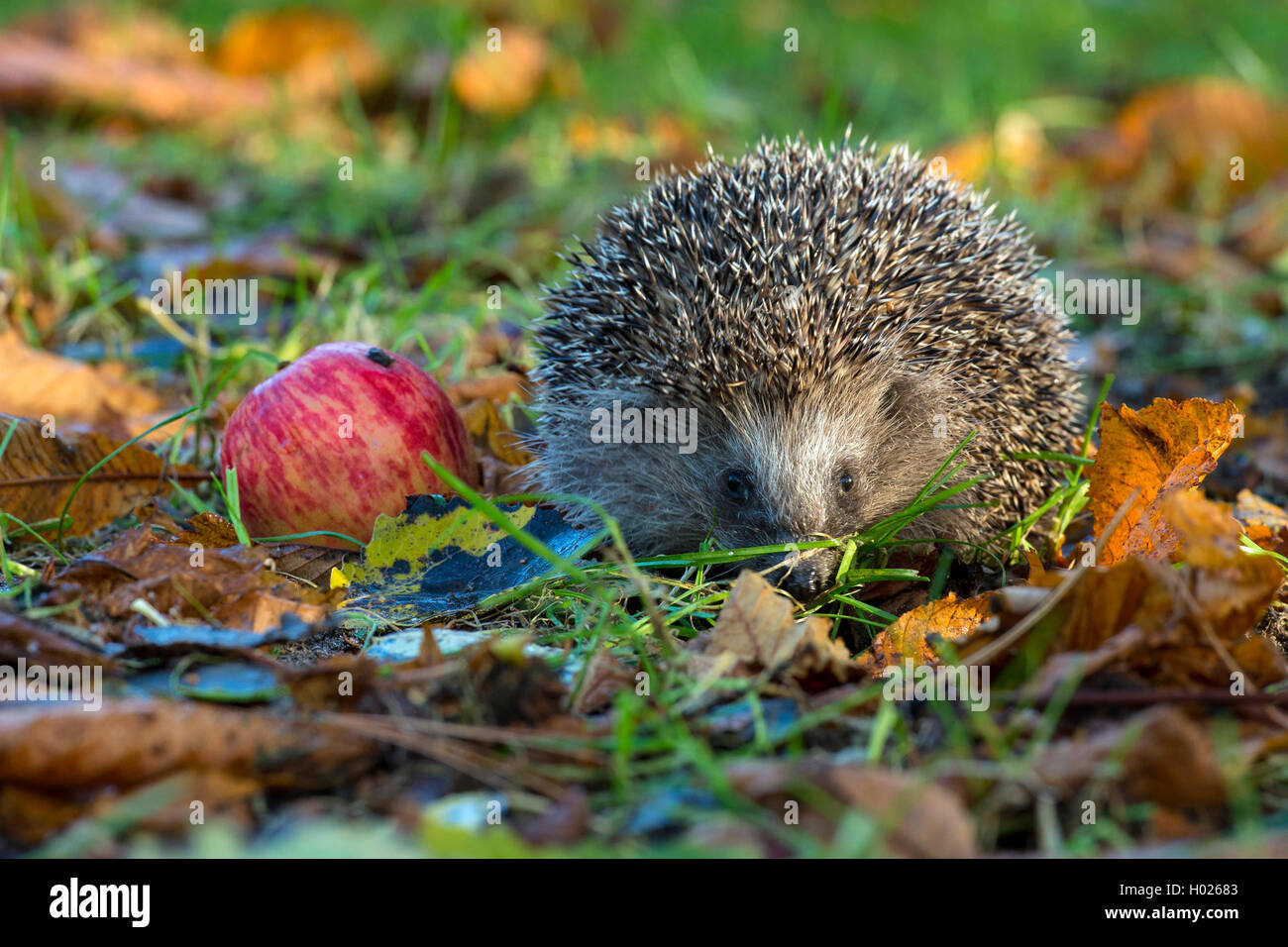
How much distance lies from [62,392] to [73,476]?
830mm

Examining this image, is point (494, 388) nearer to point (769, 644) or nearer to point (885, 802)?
point (769, 644)

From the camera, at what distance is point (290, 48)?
33.8ft

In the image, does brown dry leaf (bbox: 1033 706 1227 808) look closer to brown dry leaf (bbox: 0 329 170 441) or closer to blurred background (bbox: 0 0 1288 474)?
blurred background (bbox: 0 0 1288 474)

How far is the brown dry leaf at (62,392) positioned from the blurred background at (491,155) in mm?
30

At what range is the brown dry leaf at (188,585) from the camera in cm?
285

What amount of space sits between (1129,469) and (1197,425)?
0.69 feet

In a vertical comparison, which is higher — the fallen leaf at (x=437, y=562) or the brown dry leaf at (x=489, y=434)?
the brown dry leaf at (x=489, y=434)

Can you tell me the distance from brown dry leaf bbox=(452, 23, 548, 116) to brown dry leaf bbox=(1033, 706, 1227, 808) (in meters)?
7.43

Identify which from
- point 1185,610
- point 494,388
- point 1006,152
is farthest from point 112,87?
point 1185,610

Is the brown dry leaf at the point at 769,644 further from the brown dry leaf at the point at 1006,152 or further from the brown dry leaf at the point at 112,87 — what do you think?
the brown dry leaf at the point at 112,87

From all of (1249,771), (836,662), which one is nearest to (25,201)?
(836,662)

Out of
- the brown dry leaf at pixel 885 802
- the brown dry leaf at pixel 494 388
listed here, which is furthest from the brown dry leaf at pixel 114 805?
the brown dry leaf at pixel 494 388

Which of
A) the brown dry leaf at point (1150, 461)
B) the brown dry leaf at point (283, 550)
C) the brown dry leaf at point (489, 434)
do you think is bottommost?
the brown dry leaf at point (283, 550)

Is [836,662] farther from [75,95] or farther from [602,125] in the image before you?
[75,95]
